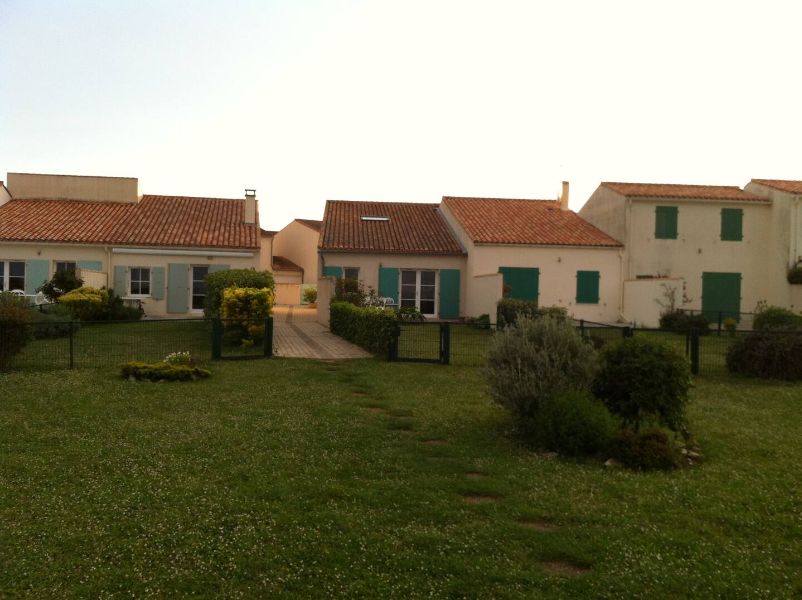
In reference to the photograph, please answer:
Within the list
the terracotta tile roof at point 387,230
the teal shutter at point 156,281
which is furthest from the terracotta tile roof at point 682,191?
the teal shutter at point 156,281

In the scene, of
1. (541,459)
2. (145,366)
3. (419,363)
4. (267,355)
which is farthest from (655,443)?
(267,355)

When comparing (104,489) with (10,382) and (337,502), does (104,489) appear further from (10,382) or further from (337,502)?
(10,382)

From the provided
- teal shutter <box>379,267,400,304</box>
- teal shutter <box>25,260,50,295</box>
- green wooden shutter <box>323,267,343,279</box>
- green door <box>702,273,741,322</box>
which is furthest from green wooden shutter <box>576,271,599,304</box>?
teal shutter <box>25,260,50,295</box>

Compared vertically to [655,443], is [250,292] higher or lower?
higher

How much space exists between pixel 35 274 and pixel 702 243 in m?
26.2

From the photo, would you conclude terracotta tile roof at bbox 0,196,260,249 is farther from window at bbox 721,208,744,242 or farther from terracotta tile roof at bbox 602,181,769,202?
window at bbox 721,208,744,242

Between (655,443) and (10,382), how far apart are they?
9.88m

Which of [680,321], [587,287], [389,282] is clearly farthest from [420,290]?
[680,321]

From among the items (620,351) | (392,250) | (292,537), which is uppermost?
(392,250)

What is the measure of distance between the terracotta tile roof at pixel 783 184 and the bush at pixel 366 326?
18.6 m

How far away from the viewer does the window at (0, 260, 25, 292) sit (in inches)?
911

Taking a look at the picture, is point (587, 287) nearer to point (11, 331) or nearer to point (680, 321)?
point (680, 321)

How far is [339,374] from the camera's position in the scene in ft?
38.5

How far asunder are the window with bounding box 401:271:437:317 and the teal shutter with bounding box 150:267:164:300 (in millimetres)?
9448
